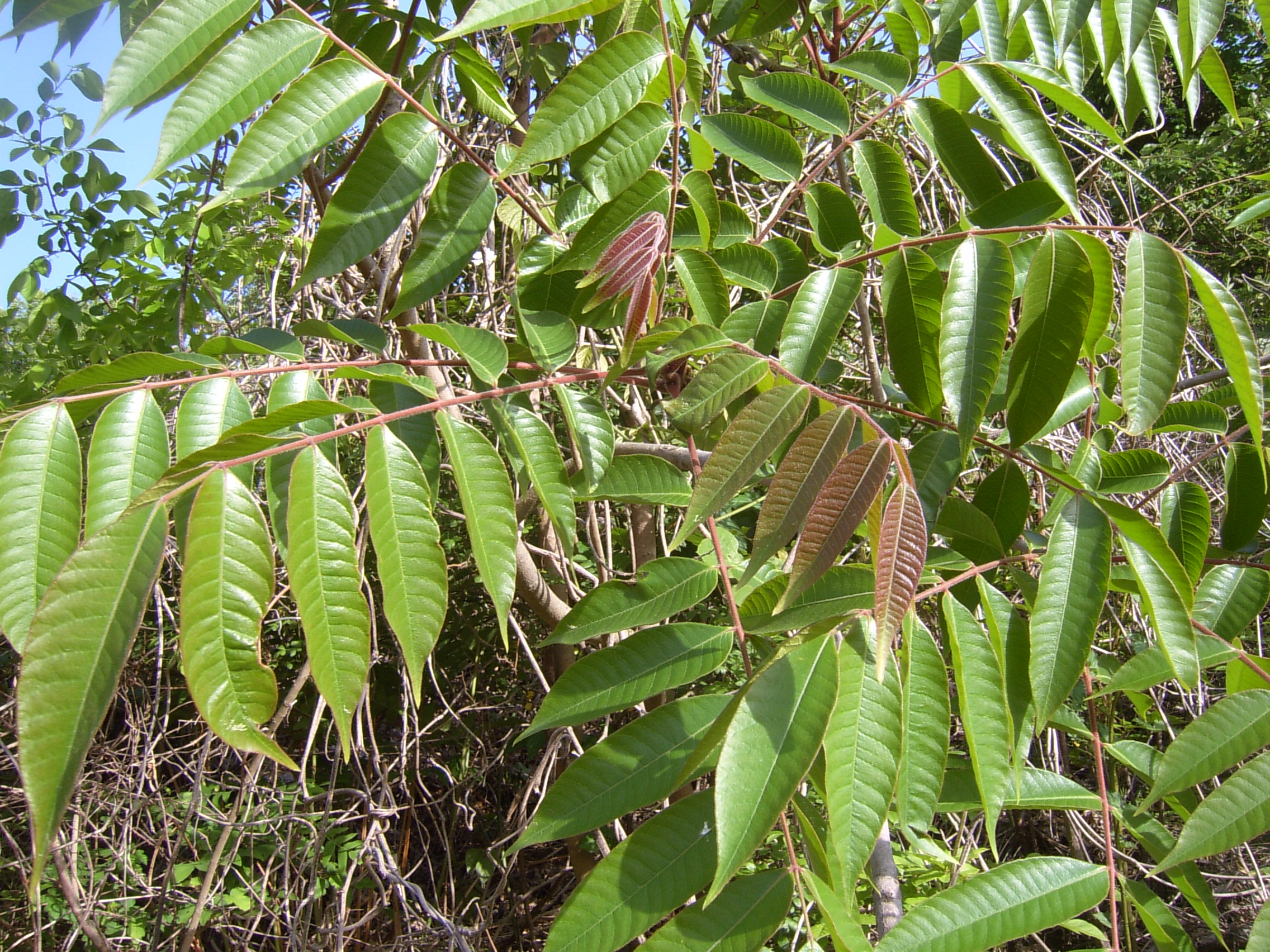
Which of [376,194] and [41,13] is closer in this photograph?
[41,13]

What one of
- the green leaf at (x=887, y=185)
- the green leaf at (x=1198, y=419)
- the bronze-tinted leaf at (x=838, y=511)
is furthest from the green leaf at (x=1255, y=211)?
the bronze-tinted leaf at (x=838, y=511)

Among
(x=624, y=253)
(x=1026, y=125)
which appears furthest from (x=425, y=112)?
(x=1026, y=125)

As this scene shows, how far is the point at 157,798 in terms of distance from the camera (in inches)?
99.0

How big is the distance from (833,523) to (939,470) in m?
0.49

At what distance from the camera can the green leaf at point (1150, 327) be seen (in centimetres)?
88

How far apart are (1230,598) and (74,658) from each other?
135cm

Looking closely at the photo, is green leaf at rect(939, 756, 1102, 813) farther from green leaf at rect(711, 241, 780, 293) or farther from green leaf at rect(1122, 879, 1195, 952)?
green leaf at rect(711, 241, 780, 293)

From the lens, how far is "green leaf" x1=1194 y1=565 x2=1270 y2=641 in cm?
113

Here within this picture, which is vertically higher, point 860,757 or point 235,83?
point 235,83

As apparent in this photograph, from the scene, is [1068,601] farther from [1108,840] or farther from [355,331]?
[355,331]

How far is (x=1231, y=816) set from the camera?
908mm

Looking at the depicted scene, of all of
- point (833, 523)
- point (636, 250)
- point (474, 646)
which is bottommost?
point (474, 646)

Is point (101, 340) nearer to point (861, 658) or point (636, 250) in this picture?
point (636, 250)

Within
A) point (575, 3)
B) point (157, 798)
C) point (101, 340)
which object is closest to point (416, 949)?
point (157, 798)
